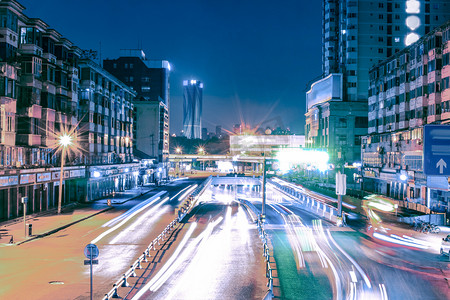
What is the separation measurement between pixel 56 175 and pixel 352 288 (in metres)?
37.0

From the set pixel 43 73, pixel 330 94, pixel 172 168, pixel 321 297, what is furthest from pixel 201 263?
pixel 172 168

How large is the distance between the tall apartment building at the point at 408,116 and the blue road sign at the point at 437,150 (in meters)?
29.6

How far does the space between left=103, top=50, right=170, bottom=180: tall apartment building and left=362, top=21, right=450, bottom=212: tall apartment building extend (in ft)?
185

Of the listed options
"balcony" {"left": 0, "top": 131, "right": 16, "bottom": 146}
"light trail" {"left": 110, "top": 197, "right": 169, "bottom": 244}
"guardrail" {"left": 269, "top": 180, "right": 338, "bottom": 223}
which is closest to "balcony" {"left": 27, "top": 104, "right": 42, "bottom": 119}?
"balcony" {"left": 0, "top": 131, "right": 16, "bottom": 146}

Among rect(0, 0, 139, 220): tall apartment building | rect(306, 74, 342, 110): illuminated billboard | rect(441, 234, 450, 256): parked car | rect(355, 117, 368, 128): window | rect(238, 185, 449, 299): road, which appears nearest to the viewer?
rect(238, 185, 449, 299): road

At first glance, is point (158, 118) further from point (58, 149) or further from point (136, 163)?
point (58, 149)

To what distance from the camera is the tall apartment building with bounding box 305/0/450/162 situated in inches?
3917

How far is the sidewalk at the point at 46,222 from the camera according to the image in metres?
29.2

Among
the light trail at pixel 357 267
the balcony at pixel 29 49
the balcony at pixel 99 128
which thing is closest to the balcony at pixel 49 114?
the balcony at pixel 29 49

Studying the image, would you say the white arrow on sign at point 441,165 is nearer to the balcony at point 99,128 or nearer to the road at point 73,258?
the road at point 73,258

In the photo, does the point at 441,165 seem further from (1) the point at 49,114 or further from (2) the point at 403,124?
(2) the point at 403,124

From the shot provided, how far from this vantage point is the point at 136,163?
82.1 metres

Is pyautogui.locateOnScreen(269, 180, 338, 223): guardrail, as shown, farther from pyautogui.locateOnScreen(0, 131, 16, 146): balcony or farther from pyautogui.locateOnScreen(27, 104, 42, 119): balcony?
pyautogui.locateOnScreen(27, 104, 42, 119): balcony

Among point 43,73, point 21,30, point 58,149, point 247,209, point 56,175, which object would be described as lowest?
point 247,209
